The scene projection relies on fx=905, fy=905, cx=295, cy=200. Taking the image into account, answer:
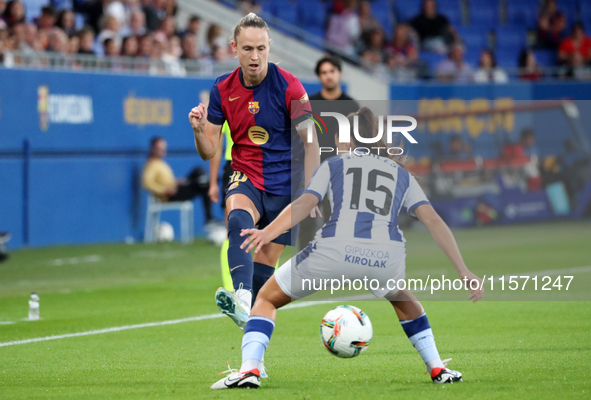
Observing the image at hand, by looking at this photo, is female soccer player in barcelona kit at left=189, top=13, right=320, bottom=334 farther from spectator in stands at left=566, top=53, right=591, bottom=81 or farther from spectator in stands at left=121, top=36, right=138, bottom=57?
spectator in stands at left=566, top=53, right=591, bottom=81

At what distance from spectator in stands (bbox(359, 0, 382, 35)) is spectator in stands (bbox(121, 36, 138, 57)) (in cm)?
678

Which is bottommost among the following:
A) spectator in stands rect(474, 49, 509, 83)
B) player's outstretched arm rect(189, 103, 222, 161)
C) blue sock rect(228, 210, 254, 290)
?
blue sock rect(228, 210, 254, 290)

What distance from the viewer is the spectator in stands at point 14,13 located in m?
14.5

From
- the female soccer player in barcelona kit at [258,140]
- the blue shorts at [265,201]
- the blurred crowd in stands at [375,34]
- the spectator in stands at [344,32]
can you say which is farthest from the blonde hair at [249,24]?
the spectator in stands at [344,32]

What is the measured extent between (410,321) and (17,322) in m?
4.46

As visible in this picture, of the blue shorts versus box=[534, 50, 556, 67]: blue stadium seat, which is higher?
box=[534, 50, 556, 67]: blue stadium seat

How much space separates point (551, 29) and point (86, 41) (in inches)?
531

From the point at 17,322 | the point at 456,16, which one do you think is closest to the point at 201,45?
the point at 456,16

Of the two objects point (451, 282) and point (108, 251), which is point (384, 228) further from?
point (108, 251)

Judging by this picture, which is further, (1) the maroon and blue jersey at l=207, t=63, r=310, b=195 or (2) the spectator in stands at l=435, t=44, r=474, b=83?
(2) the spectator in stands at l=435, t=44, r=474, b=83

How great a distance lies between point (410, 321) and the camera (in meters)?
5.04

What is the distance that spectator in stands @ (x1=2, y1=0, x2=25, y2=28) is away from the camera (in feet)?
47.7

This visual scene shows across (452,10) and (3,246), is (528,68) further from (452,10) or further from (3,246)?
(3,246)

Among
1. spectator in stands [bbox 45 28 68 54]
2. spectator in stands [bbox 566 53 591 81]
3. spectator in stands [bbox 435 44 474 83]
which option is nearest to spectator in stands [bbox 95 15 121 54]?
spectator in stands [bbox 45 28 68 54]
